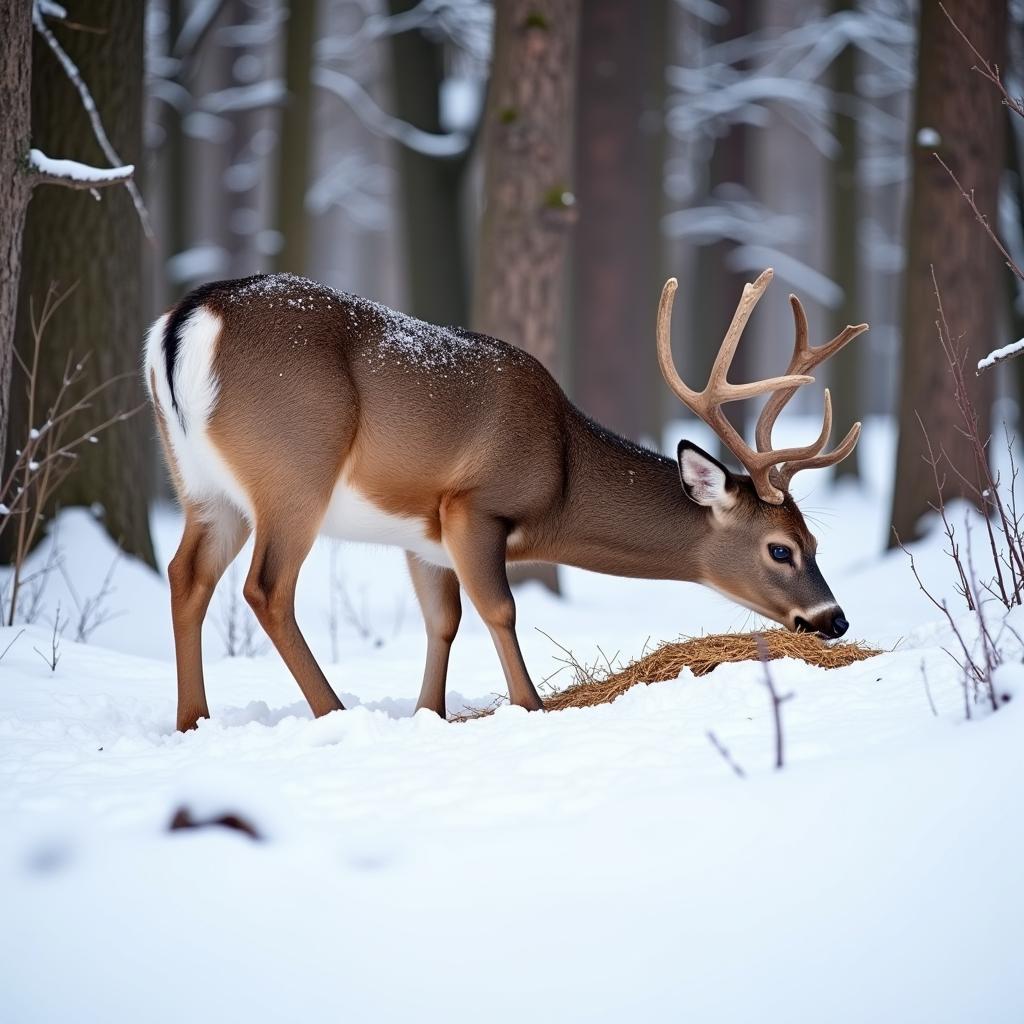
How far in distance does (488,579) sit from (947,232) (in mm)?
5687

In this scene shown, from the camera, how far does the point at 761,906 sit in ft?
9.89

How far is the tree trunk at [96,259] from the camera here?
8180 mm

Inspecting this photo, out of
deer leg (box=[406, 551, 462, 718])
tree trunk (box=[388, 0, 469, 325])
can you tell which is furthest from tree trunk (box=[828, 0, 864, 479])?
deer leg (box=[406, 551, 462, 718])

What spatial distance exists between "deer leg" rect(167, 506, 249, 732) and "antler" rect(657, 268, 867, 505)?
197 cm

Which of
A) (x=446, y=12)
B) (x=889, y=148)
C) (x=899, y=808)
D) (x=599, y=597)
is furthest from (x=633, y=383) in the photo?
(x=899, y=808)

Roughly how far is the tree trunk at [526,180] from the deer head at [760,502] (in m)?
3.69

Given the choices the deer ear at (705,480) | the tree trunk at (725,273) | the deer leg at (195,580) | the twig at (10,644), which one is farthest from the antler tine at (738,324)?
the tree trunk at (725,273)

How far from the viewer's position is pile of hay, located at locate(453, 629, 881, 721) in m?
5.27

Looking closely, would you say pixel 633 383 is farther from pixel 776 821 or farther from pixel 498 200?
pixel 776 821

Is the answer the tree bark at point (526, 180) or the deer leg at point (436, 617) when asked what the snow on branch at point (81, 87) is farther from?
the tree bark at point (526, 180)

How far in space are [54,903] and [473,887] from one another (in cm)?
99

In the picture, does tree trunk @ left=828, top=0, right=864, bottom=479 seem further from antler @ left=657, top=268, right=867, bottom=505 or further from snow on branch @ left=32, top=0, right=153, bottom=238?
antler @ left=657, top=268, right=867, bottom=505

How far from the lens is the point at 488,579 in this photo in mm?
5500

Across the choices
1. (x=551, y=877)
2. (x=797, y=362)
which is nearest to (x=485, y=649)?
(x=797, y=362)
